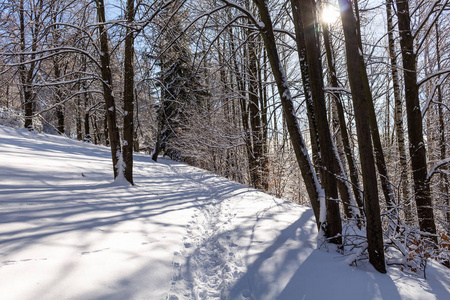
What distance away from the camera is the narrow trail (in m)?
2.26

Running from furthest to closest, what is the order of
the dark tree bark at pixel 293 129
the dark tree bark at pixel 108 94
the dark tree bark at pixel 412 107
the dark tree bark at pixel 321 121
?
1. the dark tree bark at pixel 108 94
2. the dark tree bark at pixel 412 107
3. the dark tree bark at pixel 293 129
4. the dark tree bark at pixel 321 121

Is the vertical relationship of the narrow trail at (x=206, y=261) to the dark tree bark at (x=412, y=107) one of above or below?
below

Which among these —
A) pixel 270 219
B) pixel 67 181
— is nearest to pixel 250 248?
pixel 270 219

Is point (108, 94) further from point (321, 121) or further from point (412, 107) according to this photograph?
point (412, 107)

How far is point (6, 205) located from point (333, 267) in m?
4.16

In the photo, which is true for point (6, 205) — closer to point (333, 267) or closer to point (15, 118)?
point (333, 267)

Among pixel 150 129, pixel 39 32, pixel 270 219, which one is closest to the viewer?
pixel 270 219

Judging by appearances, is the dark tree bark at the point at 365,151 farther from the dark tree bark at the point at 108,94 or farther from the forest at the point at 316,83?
the dark tree bark at the point at 108,94

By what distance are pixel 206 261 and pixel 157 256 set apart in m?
0.63

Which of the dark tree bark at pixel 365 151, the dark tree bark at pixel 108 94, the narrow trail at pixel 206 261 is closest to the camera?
the narrow trail at pixel 206 261

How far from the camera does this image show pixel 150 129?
21391mm

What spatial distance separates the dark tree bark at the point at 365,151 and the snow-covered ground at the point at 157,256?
278mm

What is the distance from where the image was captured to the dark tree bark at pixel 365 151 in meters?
2.51

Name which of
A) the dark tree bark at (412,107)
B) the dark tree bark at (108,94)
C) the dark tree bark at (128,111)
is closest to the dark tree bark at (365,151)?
the dark tree bark at (412,107)
